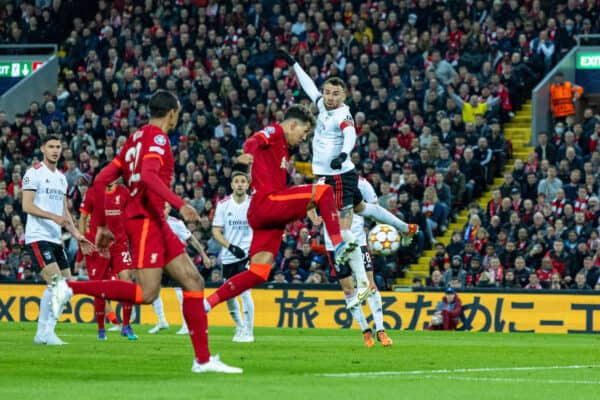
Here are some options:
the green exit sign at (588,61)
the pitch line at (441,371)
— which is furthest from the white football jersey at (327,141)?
the green exit sign at (588,61)

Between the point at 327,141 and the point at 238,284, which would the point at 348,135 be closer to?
the point at 327,141

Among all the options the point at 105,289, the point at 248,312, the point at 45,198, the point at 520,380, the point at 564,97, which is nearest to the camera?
the point at 520,380

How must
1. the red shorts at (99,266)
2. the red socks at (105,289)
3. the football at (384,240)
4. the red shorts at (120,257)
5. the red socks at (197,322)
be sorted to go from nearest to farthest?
1. the red socks at (197,322)
2. the red socks at (105,289)
3. the red shorts at (120,257)
4. the football at (384,240)
5. the red shorts at (99,266)

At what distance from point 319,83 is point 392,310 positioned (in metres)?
8.63

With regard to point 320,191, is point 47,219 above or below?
below

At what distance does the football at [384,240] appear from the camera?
19578 mm

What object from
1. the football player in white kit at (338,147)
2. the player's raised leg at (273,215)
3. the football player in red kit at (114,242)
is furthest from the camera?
the football player in red kit at (114,242)

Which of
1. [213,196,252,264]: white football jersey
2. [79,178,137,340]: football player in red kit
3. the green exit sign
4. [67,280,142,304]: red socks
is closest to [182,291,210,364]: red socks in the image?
[67,280,142,304]: red socks

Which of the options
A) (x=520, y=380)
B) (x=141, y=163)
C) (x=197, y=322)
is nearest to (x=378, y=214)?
(x=520, y=380)

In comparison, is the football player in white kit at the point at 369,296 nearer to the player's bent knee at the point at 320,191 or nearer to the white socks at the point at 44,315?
the player's bent knee at the point at 320,191

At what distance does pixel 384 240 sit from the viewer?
773 inches

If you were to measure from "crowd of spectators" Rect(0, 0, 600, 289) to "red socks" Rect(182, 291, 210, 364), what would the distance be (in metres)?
15.0

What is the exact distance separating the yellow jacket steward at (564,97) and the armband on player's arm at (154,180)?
19540 mm

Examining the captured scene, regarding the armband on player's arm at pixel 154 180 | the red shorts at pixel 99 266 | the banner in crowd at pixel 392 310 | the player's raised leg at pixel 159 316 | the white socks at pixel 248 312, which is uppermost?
the armband on player's arm at pixel 154 180
